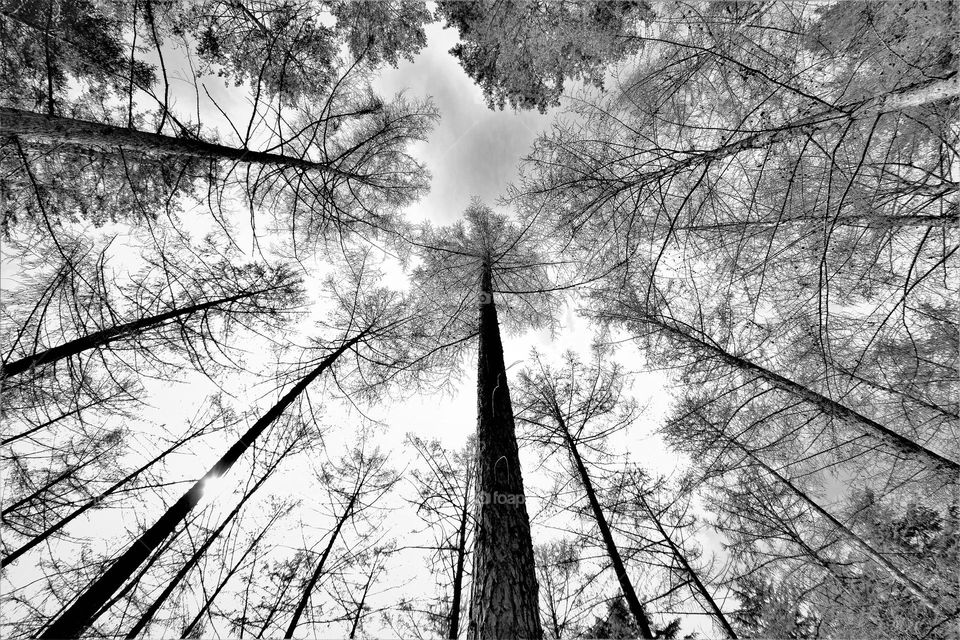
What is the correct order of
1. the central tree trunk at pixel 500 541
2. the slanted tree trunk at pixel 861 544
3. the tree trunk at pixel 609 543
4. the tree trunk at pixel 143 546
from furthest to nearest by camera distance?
the tree trunk at pixel 609 543 → the slanted tree trunk at pixel 861 544 → the tree trunk at pixel 143 546 → the central tree trunk at pixel 500 541

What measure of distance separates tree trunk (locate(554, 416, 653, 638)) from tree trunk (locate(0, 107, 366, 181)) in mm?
5596

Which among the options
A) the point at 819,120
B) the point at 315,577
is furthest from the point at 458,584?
the point at 819,120

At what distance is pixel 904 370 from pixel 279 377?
837 cm

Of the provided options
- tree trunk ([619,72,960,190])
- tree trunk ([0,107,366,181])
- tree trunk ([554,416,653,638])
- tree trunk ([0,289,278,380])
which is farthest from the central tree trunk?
tree trunk ([0,289,278,380])

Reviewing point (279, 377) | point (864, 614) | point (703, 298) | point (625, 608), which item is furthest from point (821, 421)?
point (279, 377)

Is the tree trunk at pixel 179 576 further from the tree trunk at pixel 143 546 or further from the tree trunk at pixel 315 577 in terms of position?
the tree trunk at pixel 315 577

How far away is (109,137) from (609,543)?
7.76 meters

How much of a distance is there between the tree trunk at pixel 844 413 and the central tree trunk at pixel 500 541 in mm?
2530

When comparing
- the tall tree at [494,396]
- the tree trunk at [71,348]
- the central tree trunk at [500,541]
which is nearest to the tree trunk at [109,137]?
the tree trunk at [71,348]

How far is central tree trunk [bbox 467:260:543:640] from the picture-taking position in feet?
7.56

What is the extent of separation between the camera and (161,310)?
482 cm

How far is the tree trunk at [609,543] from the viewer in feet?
14.5

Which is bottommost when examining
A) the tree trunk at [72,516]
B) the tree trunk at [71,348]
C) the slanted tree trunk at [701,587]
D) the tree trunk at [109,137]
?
the slanted tree trunk at [701,587]

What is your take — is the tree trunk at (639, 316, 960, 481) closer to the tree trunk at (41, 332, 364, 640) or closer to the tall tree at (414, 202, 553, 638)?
the tall tree at (414, 202, 553, 638)
